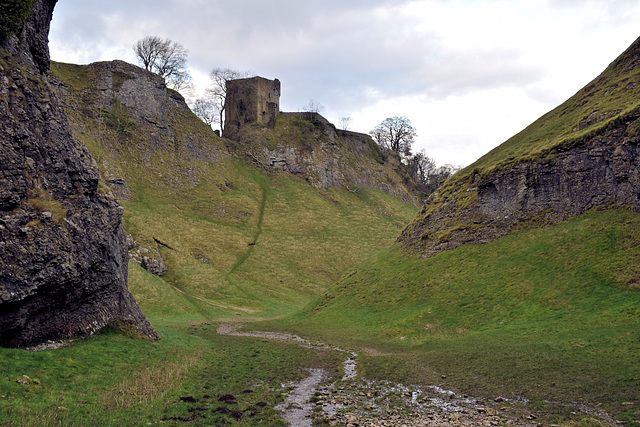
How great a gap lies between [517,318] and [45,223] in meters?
31.1

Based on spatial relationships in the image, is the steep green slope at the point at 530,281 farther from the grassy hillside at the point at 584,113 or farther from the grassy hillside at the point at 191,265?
the grassy hillside at the point at 191,265

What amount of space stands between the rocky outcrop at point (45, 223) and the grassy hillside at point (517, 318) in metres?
17.1

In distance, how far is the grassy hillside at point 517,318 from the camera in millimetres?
17031

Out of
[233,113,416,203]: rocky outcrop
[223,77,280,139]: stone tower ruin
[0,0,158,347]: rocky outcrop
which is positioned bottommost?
[0,0,158,347]: rocky outcrop

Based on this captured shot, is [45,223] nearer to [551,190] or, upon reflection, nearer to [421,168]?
[551,190]

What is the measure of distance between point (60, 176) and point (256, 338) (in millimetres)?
21725

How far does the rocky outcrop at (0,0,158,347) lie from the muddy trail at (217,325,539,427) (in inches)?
508

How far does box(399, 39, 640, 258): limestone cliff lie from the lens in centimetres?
3544

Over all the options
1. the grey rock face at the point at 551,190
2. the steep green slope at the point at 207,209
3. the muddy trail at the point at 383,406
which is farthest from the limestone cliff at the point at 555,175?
the steep green slope at the point at 207,209

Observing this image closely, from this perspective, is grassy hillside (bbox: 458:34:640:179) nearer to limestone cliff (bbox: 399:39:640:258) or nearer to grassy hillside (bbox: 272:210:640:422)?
limestone cliff (bbox: 399:39:640:258)

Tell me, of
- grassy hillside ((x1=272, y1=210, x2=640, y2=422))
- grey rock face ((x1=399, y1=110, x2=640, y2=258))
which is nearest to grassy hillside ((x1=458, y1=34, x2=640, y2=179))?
grey rock face ((x1=399, y1=110, x2=640, y2=258))

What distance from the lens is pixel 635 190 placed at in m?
33.0

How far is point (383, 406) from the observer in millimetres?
16219

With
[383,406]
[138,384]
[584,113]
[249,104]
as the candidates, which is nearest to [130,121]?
[249,104]
